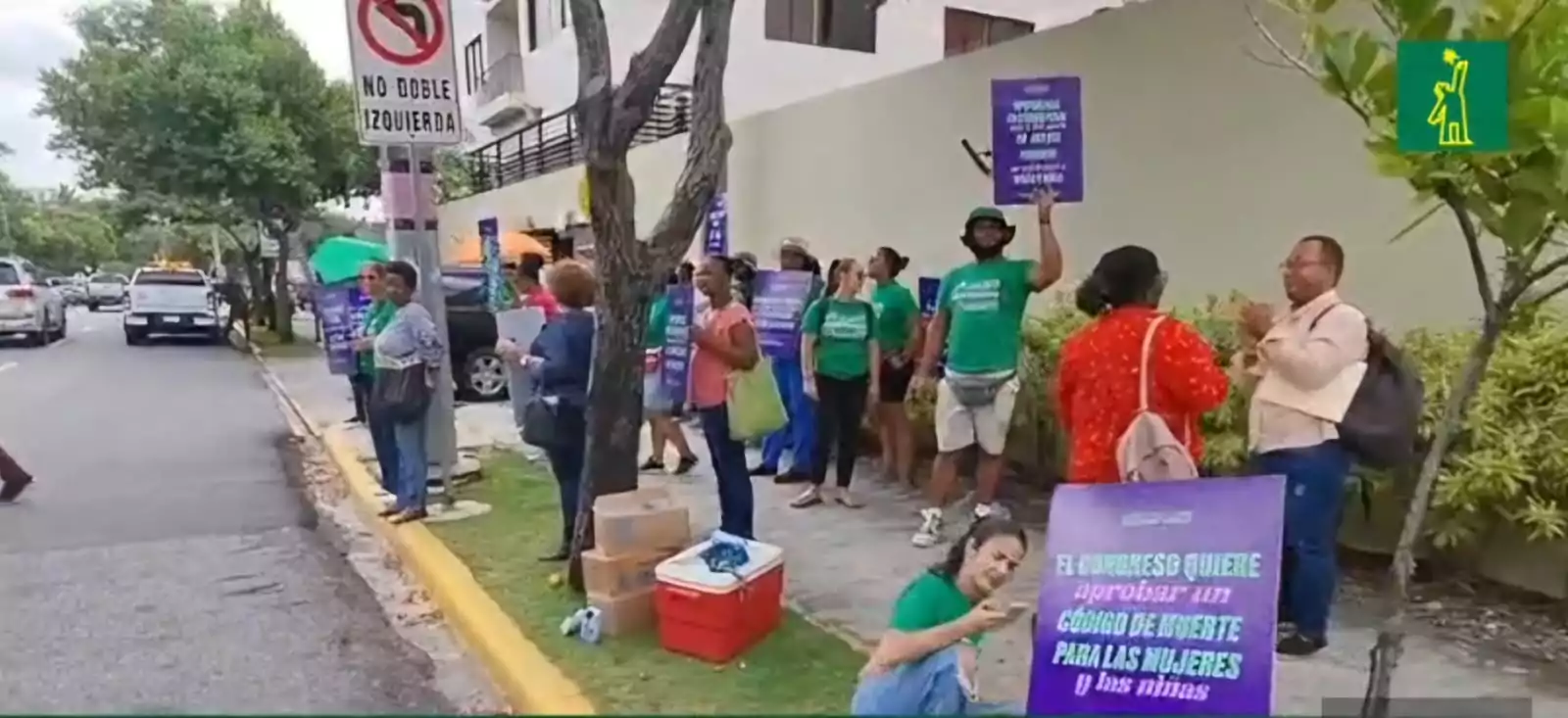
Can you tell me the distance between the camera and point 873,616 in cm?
544

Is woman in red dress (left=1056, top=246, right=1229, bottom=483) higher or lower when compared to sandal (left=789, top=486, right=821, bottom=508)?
higher

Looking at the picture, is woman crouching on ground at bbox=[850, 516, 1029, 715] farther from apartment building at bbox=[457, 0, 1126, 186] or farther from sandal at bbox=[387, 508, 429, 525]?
apartment building at bbox=[457, 0, 1126, 186]

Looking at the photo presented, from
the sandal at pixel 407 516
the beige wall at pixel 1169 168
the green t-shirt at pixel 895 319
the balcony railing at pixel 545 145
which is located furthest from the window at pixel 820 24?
the sandal at pixel 407 516

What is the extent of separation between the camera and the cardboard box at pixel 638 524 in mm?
5113

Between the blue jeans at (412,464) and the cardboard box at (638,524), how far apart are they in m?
2.42

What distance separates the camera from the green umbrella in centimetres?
1094

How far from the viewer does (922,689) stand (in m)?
Answer: 3.40

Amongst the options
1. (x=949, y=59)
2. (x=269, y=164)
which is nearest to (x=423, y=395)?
(x=949, y=59)

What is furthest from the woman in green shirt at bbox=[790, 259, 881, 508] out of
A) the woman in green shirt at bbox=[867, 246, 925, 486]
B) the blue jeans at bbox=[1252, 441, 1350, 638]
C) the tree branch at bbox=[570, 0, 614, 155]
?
the blue jeans at bbox=[1252, 441, 1350, 638]

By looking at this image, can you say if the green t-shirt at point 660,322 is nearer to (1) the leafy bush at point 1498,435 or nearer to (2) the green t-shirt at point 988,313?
(2) the green t-shirt at point 988,313

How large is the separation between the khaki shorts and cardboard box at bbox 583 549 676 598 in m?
1.88

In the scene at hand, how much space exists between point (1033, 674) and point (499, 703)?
2.21 meters

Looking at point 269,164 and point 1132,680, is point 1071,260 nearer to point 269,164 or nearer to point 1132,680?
point 1132,680

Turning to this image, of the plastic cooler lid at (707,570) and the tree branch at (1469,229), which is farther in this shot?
the plastic cooler lid at (707,570)
